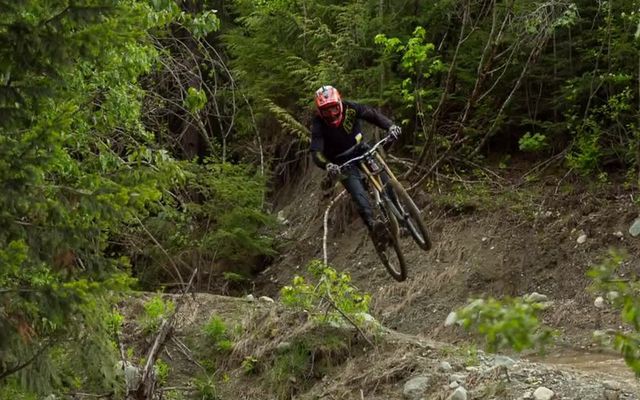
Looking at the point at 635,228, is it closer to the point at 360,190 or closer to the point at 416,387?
the point at 360,190

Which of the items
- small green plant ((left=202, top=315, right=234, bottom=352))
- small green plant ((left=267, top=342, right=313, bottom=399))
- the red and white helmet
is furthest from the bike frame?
small green plant ((left=202, top=315, right=234, bottom=352))

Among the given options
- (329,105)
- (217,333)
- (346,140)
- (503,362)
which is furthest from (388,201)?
(217,333)

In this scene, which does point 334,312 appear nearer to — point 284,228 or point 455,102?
point 455,102

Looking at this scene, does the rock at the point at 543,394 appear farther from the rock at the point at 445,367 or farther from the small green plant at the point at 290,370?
the small green plant at the point at 290,370

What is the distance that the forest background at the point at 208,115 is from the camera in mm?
4910

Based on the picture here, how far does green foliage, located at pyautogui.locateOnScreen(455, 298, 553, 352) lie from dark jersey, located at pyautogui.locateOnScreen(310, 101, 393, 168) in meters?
6.50

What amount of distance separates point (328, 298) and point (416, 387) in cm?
145

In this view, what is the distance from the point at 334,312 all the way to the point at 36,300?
15.1 ft

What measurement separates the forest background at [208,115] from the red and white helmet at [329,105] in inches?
51.5

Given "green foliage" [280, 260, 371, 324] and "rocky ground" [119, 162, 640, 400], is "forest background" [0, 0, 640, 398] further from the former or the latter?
"green foliage" [280, 260, 371, 324]

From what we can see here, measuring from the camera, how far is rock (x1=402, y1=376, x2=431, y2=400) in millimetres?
7664

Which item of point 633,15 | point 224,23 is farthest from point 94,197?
point 224,23

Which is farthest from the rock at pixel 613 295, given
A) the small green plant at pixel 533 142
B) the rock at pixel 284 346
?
the small green plant at pixel 533 142

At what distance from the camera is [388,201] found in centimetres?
917
